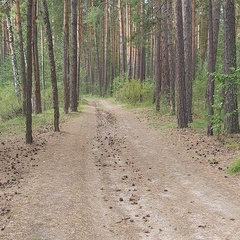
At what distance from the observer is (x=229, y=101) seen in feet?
39.3

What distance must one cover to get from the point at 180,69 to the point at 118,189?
8.34 meters

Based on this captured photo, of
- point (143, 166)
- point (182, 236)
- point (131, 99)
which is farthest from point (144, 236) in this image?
point (131, 99)

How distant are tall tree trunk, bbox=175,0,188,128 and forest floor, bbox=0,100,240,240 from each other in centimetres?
166

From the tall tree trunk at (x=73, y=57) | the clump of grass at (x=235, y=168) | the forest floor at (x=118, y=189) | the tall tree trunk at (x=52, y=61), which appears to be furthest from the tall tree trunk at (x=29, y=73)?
the tall tree trunk at (x=73, y=57)

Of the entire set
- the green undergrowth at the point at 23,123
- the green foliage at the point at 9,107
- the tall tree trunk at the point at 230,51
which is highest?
the tall tree trunk at the point at 230,51

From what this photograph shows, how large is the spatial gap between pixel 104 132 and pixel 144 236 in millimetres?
9920

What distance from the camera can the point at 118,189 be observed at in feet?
25.3

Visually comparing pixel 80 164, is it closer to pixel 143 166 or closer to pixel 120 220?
pixel 143 166

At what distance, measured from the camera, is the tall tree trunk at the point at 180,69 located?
47.3 ft

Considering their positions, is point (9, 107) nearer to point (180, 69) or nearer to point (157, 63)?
point (157, 63)

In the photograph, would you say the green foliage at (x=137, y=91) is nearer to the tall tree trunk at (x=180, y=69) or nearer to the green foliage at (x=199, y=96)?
the green foliage at (x=199, y=96)

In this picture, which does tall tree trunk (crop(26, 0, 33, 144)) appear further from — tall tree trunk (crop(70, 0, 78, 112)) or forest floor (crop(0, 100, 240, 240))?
tall tree trunk (crop(70, 0, 78, 112))

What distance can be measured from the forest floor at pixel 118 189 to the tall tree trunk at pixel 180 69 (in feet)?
5.43

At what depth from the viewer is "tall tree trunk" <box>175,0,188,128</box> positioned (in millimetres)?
14406
